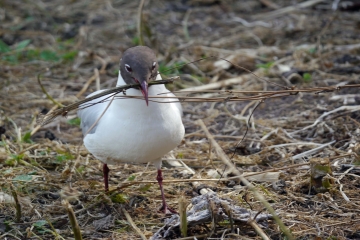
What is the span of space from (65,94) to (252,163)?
286cm

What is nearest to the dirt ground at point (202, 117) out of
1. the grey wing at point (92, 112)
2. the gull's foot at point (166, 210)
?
the gull's foot at point (166, 210)

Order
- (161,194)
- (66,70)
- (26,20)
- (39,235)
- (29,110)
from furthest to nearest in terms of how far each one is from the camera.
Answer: (26,20) < (66,70) < (29,110) < (161,194) < (39,235)

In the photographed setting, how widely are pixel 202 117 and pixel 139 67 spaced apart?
2446 mm

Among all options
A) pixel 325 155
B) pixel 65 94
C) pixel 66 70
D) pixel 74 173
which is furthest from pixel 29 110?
pixel 325 155

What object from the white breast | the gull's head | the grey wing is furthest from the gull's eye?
the grey wing

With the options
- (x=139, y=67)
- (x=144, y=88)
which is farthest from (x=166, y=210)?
(x=139, y=67)

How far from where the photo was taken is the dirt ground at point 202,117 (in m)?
4.04

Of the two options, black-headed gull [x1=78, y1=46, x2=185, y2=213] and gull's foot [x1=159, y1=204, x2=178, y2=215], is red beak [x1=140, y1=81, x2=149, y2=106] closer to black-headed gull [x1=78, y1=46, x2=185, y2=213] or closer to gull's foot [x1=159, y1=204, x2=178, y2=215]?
black-headed gull [x1=78, y1=46, x2=185, y2=213]

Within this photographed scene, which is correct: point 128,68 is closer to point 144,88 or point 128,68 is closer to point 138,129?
point 144,88

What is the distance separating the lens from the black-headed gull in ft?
13.1

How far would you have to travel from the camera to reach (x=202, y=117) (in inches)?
251

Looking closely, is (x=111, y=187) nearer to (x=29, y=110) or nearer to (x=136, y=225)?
(x=136, y=225)

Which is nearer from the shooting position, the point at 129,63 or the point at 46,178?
the point at 129,63

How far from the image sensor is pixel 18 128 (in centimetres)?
601
